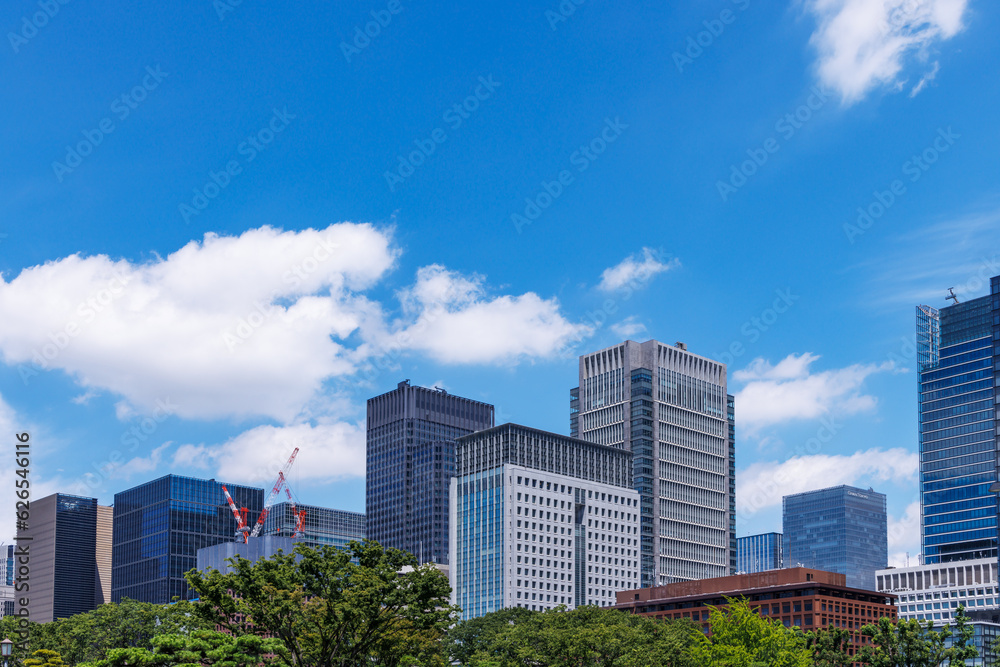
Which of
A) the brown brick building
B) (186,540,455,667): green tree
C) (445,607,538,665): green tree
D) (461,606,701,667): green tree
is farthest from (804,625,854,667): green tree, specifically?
the brown brick building

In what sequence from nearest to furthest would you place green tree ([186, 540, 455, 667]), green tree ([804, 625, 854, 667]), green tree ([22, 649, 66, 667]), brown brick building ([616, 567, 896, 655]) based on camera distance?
green tree ([186, 540, 455, 667]), green tree ([22, 649, 66, 667]), green tree ([804, 625, 854, 667]), brown brick building ([616, 567, 896, 655])

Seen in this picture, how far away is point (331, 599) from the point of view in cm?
7462

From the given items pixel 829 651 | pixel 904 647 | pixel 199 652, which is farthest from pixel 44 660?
pixel 904 647

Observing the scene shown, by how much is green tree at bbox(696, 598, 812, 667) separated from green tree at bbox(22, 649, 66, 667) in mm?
63550

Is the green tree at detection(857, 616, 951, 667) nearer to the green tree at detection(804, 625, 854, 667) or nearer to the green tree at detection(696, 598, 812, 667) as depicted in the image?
the green tree at detection(804, 625, 854, 667)

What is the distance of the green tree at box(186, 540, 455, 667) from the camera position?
73.9 meters

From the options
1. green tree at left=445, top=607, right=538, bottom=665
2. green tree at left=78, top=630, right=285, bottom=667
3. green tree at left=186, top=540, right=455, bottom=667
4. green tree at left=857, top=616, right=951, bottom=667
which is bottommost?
green tree at left=445, top=607, right=538, bottom=665

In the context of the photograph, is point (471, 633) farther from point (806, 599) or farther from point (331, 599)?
point (331, 599)

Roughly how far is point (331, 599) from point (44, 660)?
5657 centimetres

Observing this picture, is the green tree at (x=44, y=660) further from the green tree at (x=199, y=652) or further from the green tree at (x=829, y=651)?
the green tree at (x=829, y=651)

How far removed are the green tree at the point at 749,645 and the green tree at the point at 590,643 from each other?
41.4 ft

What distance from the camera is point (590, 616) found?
407 feet

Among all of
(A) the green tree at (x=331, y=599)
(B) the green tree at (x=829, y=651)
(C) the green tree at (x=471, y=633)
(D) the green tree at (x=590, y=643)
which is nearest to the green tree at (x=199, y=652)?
(A) the green tree at (x=331, y=599)

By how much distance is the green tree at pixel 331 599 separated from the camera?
73.9 meters
